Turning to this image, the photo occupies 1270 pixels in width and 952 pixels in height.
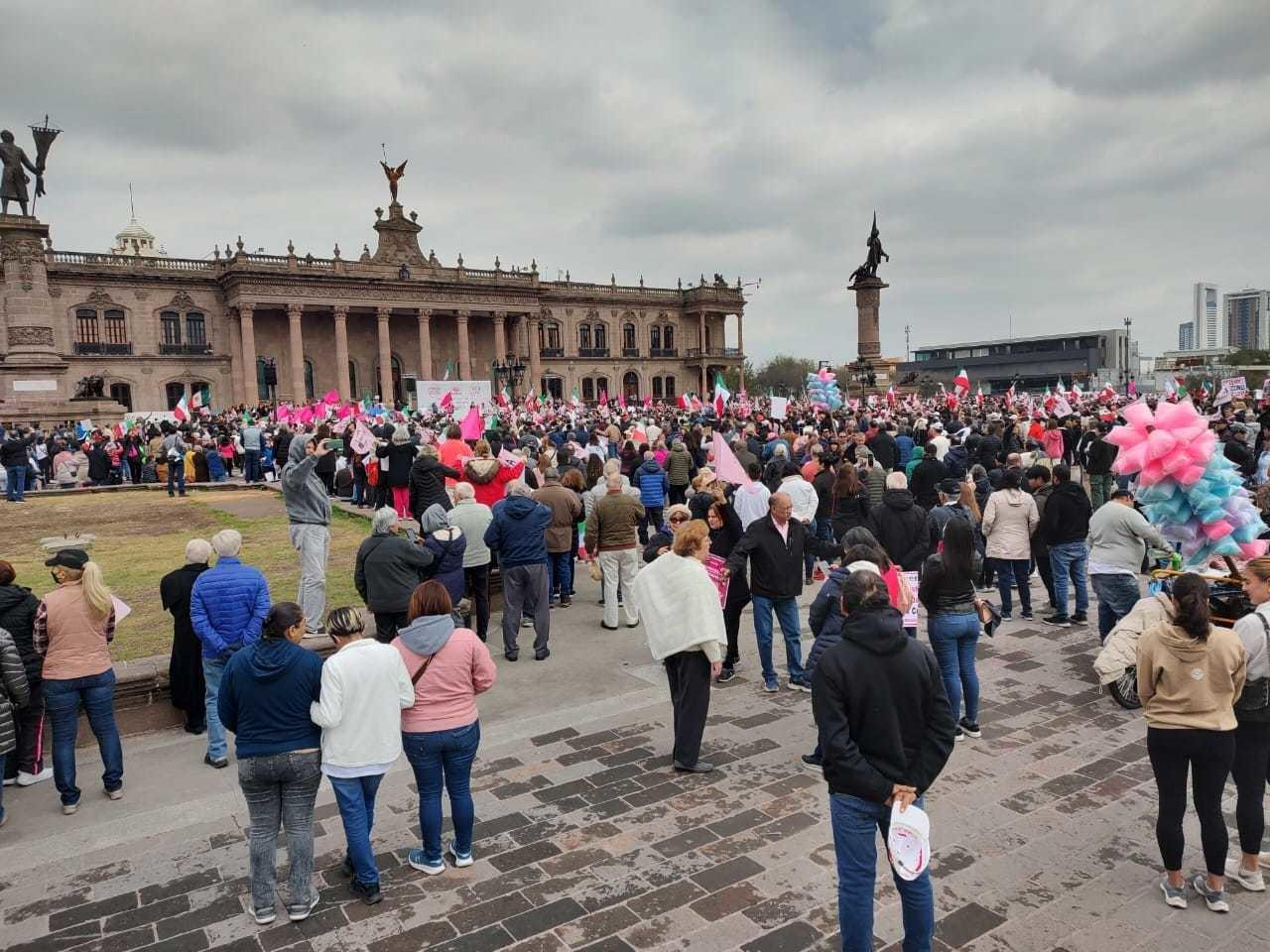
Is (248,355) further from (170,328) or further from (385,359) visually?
(385,359)

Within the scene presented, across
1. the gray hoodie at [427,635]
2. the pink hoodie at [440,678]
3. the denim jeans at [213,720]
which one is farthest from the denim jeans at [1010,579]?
the denim jeans at [213,720]

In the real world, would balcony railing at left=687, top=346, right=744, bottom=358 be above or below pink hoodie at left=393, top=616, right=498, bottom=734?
above

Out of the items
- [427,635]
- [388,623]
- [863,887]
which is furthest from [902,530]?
[388,623]

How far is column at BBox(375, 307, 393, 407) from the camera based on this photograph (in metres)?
53.9

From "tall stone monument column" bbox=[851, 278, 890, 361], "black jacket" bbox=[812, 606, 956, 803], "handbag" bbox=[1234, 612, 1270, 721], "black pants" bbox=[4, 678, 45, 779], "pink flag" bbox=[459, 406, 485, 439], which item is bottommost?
"black pants" bbox=[4, 678, 45, 779]

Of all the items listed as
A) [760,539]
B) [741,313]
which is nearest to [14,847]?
[760,539]

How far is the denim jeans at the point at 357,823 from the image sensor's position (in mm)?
4195

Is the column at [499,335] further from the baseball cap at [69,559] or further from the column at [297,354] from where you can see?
the baseball cap at [69,559]

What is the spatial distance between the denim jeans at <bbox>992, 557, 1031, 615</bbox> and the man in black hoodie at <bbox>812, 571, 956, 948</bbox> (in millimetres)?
6461

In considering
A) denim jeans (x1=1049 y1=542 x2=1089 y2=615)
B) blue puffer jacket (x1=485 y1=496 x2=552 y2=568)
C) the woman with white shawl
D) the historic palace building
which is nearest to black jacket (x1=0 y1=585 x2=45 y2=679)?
blue puffer jacket (x1=485 y1=496 x2=552 y2=568)

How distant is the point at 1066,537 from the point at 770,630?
403cm

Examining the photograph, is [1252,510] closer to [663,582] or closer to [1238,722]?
[1238,722]

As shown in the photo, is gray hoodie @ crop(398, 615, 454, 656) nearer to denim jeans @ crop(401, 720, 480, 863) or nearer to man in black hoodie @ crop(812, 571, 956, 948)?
denim jeans @ crop(401, 720, 480, 863)

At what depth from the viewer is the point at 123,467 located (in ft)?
76.7
